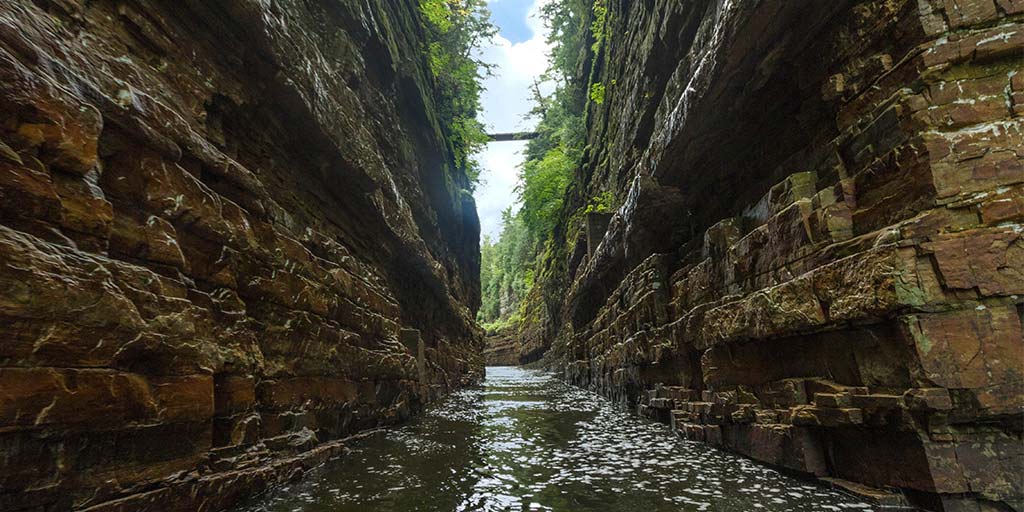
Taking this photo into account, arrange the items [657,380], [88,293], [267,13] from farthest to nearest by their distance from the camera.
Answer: [657,380]
[267,13]
[88,293]

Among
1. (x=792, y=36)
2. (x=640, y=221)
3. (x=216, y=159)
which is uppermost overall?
(x=792, y=36)

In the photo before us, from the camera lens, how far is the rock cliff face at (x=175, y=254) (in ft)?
8.04

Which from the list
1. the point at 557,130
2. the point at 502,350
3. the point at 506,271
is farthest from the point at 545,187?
the point at 506,271

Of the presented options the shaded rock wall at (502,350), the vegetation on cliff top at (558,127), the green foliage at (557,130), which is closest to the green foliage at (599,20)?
the vegetation on cliff top at (558,127)

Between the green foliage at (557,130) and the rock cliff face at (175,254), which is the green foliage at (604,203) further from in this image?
the rock cliff face at (175,254)

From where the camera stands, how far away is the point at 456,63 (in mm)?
16719

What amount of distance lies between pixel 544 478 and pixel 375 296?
4943 millimetres

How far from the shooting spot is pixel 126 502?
9.03 feet

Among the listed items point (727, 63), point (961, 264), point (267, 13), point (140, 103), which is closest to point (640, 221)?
point (727, 63)

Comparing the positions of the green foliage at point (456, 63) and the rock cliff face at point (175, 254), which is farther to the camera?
the green foliage at point (456, 63)

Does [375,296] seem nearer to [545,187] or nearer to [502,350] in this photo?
[545,187]

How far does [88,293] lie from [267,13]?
361 cm

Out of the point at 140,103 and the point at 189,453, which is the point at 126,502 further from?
the point at 140,103

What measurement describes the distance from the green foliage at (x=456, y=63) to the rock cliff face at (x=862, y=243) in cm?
1075
